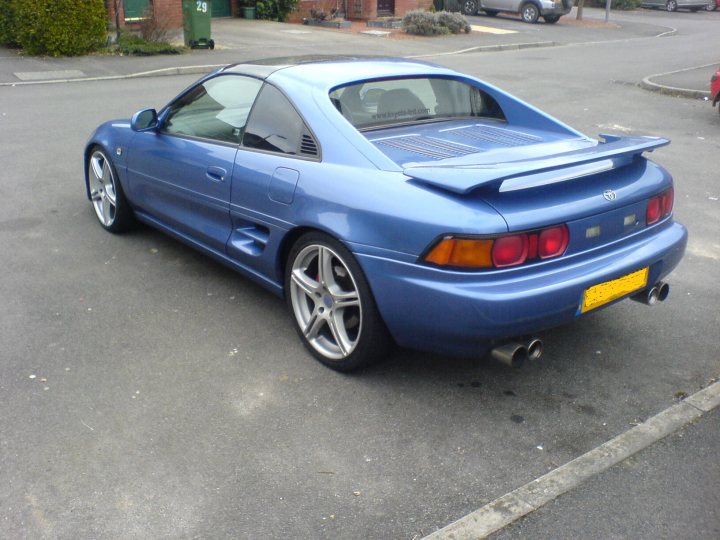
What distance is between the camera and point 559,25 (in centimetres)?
3038

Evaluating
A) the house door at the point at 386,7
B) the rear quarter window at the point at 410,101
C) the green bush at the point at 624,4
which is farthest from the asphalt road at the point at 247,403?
the green bush at the point at 624,4

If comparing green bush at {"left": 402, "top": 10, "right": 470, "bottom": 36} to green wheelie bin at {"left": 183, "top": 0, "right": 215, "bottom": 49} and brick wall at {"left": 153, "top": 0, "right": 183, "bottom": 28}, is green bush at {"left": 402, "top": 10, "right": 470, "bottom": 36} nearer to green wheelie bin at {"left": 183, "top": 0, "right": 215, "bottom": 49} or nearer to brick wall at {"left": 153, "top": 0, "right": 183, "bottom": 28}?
brick wall at {"left": 153, "top": 0, "right": 183, "bottom": 28}

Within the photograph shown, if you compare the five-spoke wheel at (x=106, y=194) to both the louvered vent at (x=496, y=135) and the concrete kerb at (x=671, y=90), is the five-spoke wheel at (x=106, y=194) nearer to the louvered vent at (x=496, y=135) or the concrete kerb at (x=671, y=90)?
the louvered vent at (x=496, y=135)

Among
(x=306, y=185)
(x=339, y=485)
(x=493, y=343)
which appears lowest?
(x=339, y=485)

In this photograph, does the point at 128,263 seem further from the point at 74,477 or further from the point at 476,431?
the point at 476,431

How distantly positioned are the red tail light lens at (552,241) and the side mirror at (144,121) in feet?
9.87

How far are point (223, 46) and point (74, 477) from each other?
704 inches

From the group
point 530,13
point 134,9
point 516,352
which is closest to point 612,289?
point 516,352

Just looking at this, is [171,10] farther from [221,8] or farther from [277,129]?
[277,129]

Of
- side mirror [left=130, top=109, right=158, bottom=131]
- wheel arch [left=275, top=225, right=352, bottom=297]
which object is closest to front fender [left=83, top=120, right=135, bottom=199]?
side mirror [left=130, top=109, right=158, bottom=131]

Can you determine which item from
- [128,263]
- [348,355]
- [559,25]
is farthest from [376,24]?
[348,355]

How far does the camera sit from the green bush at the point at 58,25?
1659 centimetres

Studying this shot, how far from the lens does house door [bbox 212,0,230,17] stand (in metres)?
25.4

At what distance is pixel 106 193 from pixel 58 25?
40.3 feet
